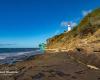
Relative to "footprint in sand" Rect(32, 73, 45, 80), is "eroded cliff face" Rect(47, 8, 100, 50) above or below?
above

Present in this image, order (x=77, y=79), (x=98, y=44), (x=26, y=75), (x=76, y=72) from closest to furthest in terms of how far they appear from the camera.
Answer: (x=77, y=79), (x=26, y=75), (x=76, y=72), (x=98, y=44)

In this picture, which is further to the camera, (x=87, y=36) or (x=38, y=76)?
(x=87, y=36)

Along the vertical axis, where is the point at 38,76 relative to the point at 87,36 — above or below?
below

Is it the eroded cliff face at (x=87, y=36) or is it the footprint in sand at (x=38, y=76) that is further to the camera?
the eroded cliff face at (x=87, y=36)

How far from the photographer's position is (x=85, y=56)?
23.2 metres

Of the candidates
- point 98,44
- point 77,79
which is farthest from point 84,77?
point 98,44

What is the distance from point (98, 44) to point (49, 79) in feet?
29.3

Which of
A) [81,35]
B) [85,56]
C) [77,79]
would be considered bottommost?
[77,79]

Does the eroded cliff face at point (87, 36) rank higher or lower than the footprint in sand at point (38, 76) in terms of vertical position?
higher

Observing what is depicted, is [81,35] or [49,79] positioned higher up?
[81,35]

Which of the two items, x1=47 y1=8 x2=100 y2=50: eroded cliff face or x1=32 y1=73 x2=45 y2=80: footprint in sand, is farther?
x1=47 y1=8 x2=100 y2=50: eroded cliff face

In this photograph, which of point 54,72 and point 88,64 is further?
point 88,64

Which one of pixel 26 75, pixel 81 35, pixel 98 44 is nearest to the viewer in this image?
pixel 26 75

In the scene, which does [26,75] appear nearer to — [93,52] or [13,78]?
→ [13,78]
